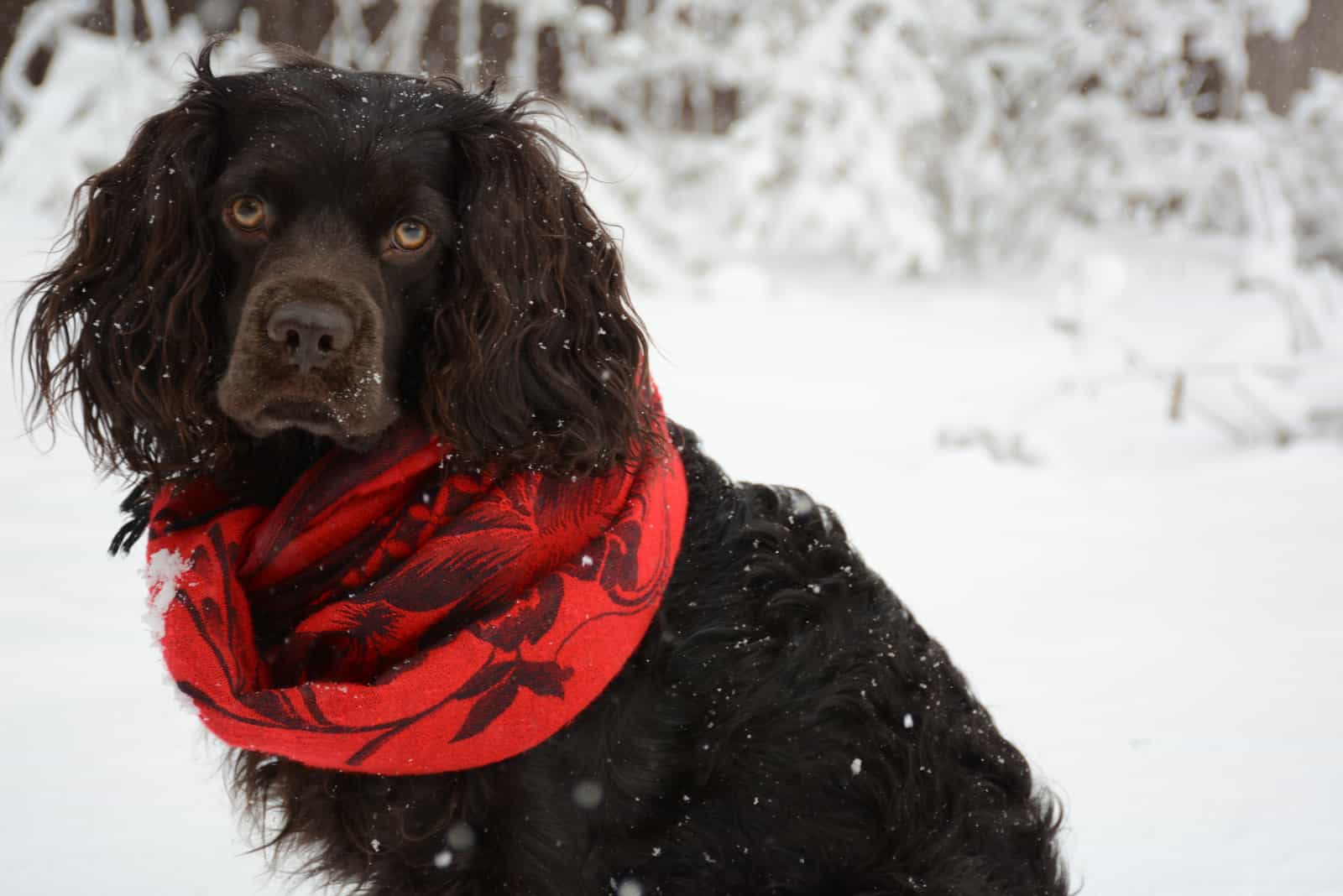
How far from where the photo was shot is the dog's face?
1.88 metres

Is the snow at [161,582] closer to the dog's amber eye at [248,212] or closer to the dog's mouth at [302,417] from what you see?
the dog's mouth at [302,417]

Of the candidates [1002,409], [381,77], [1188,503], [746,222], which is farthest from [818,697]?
[746,222]

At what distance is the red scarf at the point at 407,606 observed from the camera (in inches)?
73.3

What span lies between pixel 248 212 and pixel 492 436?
24.2 inches

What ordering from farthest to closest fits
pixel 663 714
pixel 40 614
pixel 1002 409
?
pixel 1002 409 < pixel 40 614 < pixel 663 714

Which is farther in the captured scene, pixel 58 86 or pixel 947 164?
pixel 947 164

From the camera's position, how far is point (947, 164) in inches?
473

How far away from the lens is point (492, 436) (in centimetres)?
207

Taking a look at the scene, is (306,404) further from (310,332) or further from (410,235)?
(410,235)

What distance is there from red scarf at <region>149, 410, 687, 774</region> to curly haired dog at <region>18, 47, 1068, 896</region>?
9 centimetres

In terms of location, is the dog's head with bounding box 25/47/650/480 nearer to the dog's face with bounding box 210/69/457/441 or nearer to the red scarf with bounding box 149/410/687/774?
the dog's face with bounding box 210/69/457/441

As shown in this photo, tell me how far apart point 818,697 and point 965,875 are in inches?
16.3

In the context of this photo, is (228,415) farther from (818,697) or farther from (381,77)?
(818,697)

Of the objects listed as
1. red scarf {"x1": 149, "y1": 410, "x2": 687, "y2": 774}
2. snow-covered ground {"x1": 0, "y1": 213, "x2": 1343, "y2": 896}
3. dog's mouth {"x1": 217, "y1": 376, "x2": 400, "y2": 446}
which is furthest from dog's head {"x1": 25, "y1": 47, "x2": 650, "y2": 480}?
snow-covered ground {"x1": 0, "y1": 213, "x2": 1343, "y2": 896}
